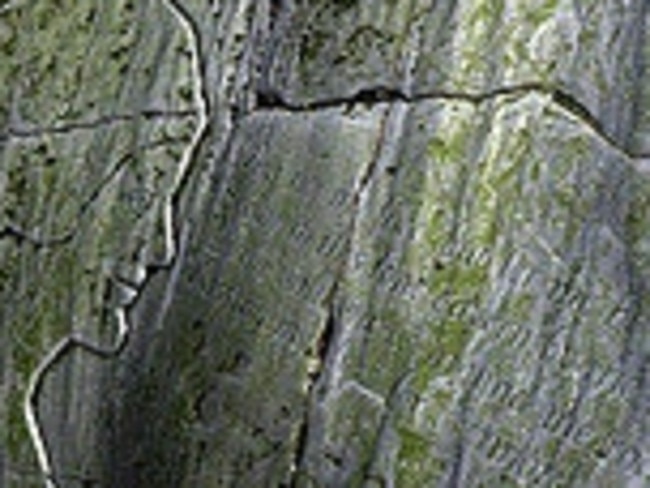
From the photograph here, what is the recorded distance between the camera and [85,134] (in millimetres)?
2213

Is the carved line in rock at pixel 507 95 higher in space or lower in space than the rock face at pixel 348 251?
higher

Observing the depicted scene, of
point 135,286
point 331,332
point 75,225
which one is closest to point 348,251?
point 331,332

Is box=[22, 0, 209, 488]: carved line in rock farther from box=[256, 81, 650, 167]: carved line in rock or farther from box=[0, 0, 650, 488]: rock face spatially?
box=[256, 81, 650, 167]: carved line in rock

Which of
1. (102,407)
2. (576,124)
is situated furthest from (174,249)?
(576,124)

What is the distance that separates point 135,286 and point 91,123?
0.27 m

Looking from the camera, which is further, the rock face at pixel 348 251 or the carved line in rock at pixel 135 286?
the carved line in rock at pixel 135 286

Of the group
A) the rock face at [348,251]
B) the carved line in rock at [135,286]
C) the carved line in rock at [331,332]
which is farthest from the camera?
the carved line in rock at [135,286]

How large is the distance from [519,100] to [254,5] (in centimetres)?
45

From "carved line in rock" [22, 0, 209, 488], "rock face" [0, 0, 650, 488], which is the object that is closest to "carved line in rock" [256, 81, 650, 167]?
"rock face" [0, 0, 650, 488]

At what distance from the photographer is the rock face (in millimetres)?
1730

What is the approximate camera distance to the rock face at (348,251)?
1.73m

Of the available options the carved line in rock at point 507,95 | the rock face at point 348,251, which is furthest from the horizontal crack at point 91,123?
the carved line in rock at point 507,95

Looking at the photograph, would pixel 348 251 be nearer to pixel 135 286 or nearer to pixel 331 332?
pixel 331 332

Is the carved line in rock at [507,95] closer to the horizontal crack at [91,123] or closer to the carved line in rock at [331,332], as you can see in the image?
the carved line in rock at [331,332]
